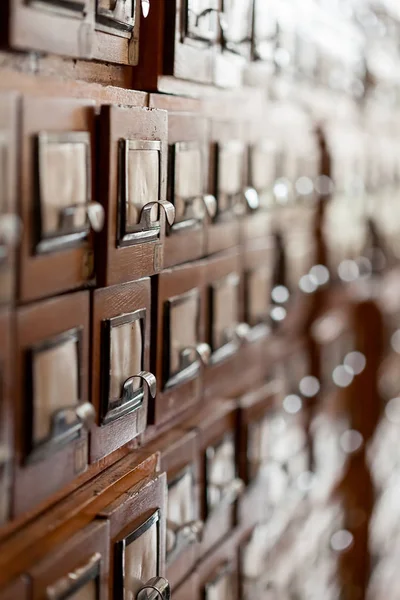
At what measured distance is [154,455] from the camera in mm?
1455

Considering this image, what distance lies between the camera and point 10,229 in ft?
2.99

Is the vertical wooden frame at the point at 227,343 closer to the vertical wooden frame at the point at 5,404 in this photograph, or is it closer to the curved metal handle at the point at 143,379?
the curved metal handle at the point at 143,379

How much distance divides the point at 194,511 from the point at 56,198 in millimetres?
850

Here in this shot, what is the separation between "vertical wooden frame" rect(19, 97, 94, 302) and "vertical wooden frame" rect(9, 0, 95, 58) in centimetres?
6

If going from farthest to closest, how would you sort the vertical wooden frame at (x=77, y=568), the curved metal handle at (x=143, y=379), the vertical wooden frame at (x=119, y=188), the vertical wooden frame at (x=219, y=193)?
the vertical wooden frame at (x=219, y=193), the curved metal handle at (x=143, y=379), the vertical wooden frame at (x=119, y=188), the vertical wooden frame at (x=77, y=568)

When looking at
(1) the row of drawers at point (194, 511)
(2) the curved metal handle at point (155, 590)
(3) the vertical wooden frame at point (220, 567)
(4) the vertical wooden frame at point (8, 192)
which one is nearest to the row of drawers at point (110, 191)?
(4) the vertical wooden frame at point (8, 192)

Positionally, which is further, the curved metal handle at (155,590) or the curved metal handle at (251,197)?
the curved metal handle at (251,197)

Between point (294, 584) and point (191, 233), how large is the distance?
1283mm

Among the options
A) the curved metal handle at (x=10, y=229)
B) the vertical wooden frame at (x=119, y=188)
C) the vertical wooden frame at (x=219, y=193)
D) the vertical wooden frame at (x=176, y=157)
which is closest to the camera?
the curved metal handle at (x=10, y=229)

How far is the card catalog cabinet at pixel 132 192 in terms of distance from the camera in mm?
1156

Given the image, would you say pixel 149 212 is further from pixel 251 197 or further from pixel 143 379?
pixel 251 197

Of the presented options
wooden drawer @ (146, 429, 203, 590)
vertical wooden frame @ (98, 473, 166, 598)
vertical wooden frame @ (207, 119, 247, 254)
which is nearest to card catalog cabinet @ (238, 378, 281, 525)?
wooden drawer @ (146, 429, 203, 590)

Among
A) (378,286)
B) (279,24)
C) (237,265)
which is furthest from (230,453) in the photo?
(378,286)

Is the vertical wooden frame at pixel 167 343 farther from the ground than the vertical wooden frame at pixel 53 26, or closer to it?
closer to it
